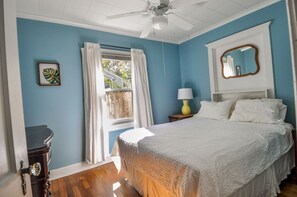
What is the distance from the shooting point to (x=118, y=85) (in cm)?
328

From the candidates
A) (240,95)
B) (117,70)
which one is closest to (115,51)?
(117,70)

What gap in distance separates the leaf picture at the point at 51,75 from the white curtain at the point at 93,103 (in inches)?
16.2

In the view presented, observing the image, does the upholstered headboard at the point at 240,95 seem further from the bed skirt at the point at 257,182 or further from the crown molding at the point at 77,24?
the crown molding at the point at 77,24

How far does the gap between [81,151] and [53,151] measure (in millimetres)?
426

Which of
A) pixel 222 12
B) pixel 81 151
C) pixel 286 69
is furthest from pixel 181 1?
pixel 81 151

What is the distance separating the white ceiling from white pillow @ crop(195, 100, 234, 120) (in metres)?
1.56

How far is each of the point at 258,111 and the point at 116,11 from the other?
8.45 ft

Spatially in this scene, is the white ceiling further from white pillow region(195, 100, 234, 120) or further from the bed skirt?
the bed skirt

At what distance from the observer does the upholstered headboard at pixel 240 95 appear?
261cm

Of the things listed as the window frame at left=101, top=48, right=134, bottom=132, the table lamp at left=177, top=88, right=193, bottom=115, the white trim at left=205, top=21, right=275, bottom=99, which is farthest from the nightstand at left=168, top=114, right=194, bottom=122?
the window frame at left=101, top=48, right=134, bottom=132

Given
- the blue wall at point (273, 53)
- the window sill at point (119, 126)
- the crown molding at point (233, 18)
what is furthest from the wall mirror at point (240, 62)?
the window sill at point (119, 126)

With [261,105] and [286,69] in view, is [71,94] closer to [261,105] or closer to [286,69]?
[261,105]

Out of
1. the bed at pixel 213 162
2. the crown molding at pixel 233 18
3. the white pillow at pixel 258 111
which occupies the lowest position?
the bed at pixel 213 162

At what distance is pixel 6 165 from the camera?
516mm
